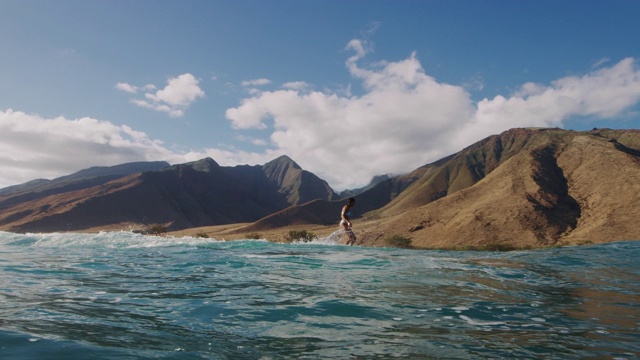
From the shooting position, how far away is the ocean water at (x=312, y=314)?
17.7 ft

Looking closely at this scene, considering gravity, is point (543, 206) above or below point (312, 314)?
above

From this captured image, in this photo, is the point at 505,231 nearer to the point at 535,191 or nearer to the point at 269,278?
the point at 535,191

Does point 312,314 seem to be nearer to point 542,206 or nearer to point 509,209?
point 509,209

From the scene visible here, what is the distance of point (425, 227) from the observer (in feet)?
229

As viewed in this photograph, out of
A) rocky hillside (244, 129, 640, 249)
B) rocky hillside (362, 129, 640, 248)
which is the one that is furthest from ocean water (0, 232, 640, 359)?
rocky hillside (362, 129, 640, 248)

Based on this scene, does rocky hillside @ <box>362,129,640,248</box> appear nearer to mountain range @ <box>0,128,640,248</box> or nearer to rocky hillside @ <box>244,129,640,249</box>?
rocky hillside @ <box>244,129,640,249</box>

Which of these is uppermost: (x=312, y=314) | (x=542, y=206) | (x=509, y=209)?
(x=542, y=206)

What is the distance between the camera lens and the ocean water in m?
5.41

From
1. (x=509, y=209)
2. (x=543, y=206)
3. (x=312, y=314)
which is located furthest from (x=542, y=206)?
(x=312, y=314)

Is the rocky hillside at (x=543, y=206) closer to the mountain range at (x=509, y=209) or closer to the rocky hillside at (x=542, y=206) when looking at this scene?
the rocky hillside at (x=542, y=206)

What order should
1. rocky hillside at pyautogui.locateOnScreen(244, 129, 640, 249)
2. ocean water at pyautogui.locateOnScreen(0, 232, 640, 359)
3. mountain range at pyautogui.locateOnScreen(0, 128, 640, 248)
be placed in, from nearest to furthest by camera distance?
1. ocean water at pyautogui.locateOnScreen(0, 232, 640, 359)
2. rocky hillside at pyautogui.locateOnScreen(244, 129, 640, 249)
3. mountain range at pyautogui.locateOnScreen(0, 128, 640, 248)

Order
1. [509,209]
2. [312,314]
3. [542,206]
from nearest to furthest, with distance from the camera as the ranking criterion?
[312,314]
[542,206]
[509,209]

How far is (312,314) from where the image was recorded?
7621 millimetres

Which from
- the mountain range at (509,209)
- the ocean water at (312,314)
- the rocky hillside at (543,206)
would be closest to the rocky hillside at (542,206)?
the rocky hillside at (543,206)
